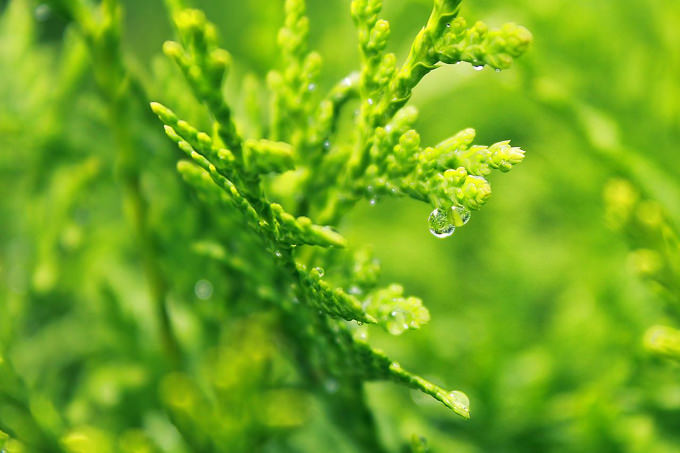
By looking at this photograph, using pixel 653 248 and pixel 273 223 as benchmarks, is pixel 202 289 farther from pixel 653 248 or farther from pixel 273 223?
pixel 653 248

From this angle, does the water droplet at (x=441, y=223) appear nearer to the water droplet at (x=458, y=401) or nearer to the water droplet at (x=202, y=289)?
the water droplet at (x=458, y=401)

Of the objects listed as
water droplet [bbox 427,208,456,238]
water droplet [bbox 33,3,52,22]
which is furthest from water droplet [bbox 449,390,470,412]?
water droplet [bbox 33,3,52,22]

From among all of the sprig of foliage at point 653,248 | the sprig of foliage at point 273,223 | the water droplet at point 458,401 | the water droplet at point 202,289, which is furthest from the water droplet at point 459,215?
the water droplet at point 202,289

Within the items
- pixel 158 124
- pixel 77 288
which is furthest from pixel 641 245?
pixel 77 288

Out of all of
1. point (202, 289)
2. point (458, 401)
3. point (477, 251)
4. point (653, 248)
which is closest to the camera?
point (458, 401)

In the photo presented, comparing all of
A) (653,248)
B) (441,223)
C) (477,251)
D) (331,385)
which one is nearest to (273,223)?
(441,223)

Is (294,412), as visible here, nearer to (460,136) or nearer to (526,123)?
(460,136)

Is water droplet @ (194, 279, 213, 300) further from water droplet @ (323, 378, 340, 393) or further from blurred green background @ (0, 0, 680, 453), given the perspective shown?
water droplet @ (323, 378, 340, 393)

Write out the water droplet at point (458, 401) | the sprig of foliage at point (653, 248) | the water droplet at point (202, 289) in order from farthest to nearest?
1. the water droplet at point (202, 289)
2. the sprig of foliage at point (653, 248)
3. the water droplet at point (458, 401)
